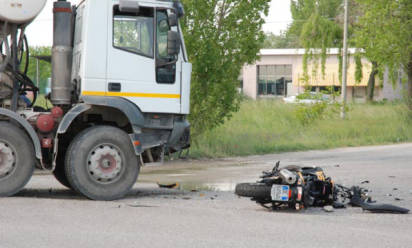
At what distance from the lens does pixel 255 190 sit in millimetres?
10297

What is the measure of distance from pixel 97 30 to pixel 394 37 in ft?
81.7

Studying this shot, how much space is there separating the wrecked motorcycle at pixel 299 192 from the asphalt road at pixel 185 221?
170 millimetres

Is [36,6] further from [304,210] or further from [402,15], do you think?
[402,15]

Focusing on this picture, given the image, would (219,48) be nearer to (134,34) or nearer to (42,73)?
(42,73)

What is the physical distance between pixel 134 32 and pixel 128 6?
42cm

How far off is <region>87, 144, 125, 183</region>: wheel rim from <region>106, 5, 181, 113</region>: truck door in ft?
2.74

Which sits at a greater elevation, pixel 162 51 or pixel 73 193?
pixel 162 51

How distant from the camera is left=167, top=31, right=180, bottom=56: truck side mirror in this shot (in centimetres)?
1119

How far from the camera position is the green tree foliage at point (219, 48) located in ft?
65.0

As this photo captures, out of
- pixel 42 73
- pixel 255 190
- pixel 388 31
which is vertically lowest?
pixel 255 190

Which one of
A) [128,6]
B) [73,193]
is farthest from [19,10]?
[73,193]

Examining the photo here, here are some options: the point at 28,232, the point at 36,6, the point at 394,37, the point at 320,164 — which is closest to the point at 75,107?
the point at 36,6

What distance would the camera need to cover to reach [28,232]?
7902 millimetres

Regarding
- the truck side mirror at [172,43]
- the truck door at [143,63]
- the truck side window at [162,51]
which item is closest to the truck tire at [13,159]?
the truck door at [143,63]
